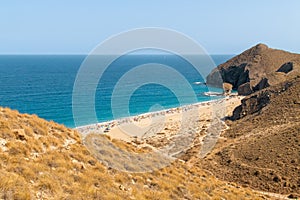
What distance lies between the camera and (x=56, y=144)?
38.3 feet

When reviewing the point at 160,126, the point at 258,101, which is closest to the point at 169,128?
the point at 160,126

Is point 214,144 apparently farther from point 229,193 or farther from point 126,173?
point 126,173

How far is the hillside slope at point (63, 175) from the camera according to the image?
7576 mm

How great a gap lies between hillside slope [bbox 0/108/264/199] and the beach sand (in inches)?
558

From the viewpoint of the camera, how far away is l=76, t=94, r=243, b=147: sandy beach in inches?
1539

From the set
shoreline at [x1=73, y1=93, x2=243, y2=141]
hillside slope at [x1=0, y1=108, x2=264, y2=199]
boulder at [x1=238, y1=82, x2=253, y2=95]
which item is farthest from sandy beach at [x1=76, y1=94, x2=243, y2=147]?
boulder at [x1=238, y1=82, x2=253, y2=95]

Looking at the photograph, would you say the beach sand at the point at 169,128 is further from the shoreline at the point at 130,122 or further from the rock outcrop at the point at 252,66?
the rock outcrop at the point at 252,66

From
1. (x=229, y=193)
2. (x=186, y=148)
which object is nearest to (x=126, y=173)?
(x=229, y=193)

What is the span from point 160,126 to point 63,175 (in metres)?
38.4

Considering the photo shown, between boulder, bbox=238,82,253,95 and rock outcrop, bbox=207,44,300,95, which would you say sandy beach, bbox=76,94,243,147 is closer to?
boulder, bbox=238,82,253,95

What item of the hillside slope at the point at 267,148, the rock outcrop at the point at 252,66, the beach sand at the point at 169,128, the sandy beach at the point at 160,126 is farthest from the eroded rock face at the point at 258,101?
the rock outcrop at the point at 252,66

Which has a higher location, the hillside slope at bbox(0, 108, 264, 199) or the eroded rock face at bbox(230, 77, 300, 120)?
the hillside slope at bbox(0, 108, 264, 199)

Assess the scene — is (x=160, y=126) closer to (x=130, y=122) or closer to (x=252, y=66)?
(x=130, y=122)

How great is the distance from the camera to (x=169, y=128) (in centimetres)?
4466
